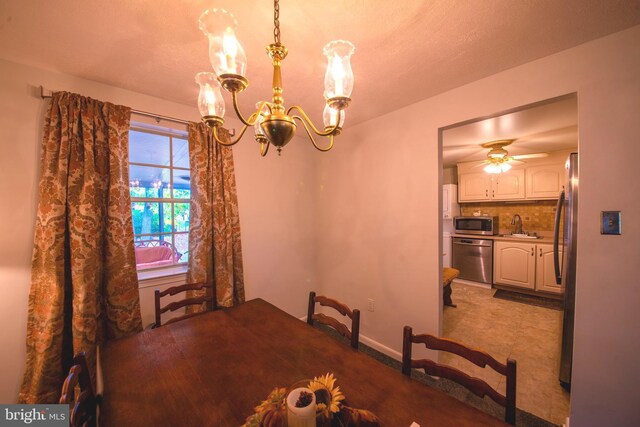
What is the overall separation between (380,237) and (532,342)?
6.61ft

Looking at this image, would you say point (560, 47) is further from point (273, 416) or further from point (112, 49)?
point (112, 49)

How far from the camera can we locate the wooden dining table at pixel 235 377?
76cm

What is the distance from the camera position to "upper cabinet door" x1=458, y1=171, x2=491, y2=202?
13.8 ft

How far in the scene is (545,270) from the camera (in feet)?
11.3

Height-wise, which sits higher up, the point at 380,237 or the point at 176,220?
the point at 176,220

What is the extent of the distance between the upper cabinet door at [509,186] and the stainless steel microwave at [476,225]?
0.44m

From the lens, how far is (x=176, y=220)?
7.15 feet

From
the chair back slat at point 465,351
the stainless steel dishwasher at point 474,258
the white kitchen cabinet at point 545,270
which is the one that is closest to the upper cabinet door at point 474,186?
the stainless steel dishwasher at point 474,258

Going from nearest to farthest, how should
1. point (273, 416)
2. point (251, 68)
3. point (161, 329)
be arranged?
point (273, 416), point (161, 329), point (251, 68)

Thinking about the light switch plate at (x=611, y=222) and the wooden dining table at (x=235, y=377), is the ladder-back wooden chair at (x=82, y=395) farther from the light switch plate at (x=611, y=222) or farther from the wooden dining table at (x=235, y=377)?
the light switch plate at (x=611, y=222)

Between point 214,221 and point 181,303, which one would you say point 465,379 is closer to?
point 181,303

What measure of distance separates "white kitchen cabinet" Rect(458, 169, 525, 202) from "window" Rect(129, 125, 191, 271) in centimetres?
471

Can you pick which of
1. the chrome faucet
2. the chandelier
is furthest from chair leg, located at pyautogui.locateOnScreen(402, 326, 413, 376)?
the chrome faucet

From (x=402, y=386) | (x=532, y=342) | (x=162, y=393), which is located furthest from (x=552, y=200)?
(x=162, y=393)
